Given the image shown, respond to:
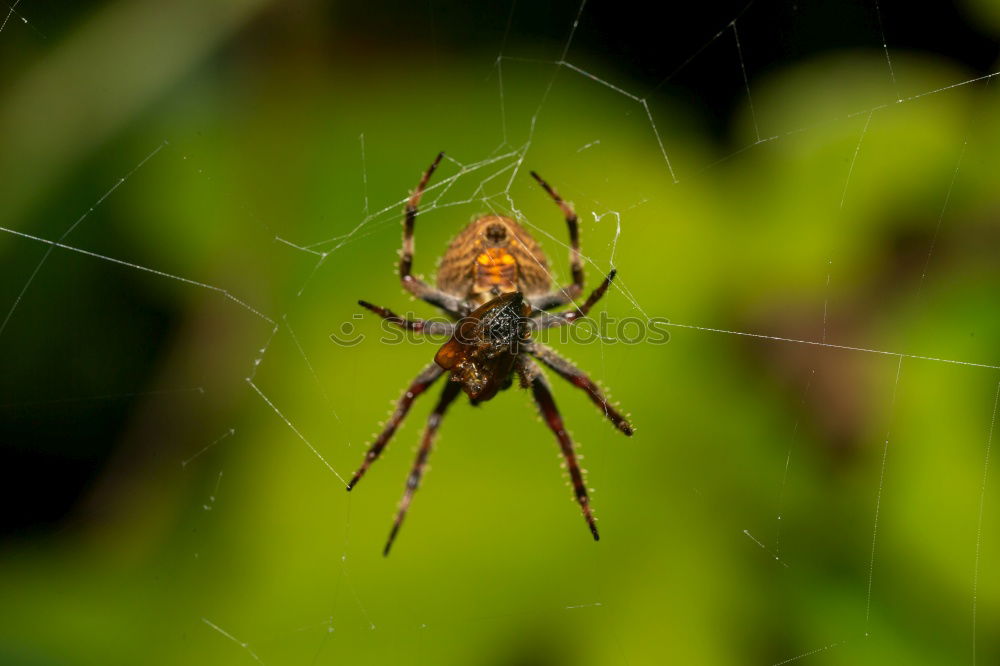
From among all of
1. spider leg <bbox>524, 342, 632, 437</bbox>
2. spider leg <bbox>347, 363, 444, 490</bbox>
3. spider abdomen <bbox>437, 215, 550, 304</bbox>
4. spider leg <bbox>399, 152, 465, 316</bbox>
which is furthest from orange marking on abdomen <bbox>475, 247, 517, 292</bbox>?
spider leg <bbox>347, 363, 444, 490</bbox>

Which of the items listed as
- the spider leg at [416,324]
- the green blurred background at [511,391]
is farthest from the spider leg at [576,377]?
the spider leg at [416,324]

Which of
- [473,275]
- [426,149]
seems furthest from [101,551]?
[426,149]

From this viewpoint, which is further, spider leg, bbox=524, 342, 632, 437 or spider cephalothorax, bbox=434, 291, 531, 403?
spider leg, bbox=524, 342, 632, 437

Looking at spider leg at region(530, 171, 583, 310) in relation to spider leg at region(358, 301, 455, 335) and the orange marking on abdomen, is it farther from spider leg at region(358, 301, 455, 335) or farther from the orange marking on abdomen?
spider leg at region(358, 301, 455, 335)

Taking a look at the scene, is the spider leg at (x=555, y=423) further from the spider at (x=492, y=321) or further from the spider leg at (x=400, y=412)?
the spider leg at (x=400, y=412)

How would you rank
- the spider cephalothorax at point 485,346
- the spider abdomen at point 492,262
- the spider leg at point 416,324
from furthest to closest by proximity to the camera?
the spider abdomen at point 492,262 < the spider leg at point 416,324 < the spider cephalothorax at point 485,346

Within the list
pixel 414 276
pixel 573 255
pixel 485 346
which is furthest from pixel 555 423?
pixel 414 276
